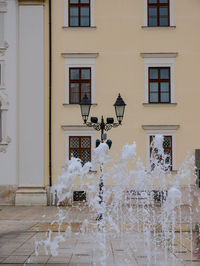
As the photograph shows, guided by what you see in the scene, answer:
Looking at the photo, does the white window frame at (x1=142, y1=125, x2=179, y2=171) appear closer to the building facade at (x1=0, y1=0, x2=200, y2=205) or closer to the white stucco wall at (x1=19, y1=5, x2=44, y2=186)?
the building facade at (x1=0, y1=0, x2=200, y2=205)

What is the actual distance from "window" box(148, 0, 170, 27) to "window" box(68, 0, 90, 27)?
2546 mm

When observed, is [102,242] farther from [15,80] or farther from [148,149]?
[15,80]

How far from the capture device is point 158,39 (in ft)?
61.4

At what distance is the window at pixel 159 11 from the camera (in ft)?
62.2

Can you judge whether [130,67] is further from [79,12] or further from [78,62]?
[79,12]

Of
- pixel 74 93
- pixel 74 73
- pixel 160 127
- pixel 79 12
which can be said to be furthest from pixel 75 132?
pixel 79 12

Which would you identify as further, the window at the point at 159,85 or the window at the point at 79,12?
the window at the point at 79,12

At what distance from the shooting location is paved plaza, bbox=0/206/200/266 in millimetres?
7398

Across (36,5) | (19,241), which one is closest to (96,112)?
(36,5)

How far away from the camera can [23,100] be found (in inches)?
727

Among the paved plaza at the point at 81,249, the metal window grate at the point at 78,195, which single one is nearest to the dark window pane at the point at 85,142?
the metal window grate at the point at 78,195

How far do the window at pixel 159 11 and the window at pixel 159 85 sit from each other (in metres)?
1.92

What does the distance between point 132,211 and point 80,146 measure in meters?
3.44

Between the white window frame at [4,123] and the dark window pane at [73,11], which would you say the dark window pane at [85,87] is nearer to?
the dark window pane at [73,11]
